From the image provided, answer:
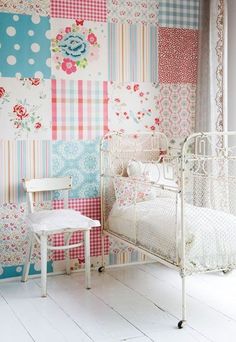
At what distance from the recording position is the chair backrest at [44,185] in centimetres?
380

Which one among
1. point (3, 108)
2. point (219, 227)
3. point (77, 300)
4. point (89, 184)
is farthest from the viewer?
point (89, 184)

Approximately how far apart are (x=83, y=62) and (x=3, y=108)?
70 cm

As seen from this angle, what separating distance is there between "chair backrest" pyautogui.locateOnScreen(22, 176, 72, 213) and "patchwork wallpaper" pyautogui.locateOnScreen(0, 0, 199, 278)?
0.33 feet

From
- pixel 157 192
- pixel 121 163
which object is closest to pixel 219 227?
pixel 157 192

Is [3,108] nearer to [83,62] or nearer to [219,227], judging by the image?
[83,62]

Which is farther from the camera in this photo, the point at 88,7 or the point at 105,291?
the point at 88,7

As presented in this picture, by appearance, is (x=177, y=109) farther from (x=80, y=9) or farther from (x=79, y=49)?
(x=80, y=9)

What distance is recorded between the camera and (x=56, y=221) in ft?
11.5

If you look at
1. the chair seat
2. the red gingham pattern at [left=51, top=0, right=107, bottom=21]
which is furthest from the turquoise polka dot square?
the chair seat

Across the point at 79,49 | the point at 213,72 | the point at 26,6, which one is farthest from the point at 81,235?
the point at 26,6

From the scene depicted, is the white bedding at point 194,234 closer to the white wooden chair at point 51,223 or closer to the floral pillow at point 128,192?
the floral pillow at point 128,192

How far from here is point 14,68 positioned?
3807 mm

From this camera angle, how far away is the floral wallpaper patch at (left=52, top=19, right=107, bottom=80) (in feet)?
12.9

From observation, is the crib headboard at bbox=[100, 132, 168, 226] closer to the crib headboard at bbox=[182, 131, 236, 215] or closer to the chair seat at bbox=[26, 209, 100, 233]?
the crib headboard at bbox=[182, 131, 236, 215]
